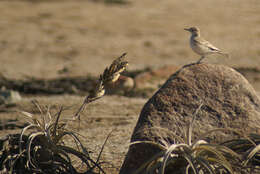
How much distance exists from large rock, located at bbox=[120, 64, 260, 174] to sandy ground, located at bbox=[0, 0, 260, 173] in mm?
2450

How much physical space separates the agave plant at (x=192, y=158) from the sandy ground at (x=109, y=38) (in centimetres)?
285

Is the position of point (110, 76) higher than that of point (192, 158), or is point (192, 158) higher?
point (110, 76)

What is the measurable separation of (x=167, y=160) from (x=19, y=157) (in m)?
1.39

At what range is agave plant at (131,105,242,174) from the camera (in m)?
3.63

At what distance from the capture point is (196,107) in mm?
4242

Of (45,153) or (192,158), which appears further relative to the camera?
(45,153)

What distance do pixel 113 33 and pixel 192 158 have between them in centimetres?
1189

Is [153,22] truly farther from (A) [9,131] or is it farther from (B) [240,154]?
(B) [240,154]

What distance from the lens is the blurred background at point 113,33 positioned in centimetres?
1239

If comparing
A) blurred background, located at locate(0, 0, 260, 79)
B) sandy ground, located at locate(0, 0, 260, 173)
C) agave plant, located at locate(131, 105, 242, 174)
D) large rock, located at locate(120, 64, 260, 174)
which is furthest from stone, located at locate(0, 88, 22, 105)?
agave plant, located at locate(131, 105, 242, 174)

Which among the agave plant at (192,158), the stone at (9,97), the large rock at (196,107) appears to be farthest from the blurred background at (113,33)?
the agave plant at (192,158)

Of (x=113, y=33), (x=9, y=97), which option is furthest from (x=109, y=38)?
(x=9, y=97)

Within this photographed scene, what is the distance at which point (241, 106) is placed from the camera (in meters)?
4.25

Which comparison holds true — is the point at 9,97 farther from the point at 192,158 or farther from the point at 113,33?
the point at 113,33
